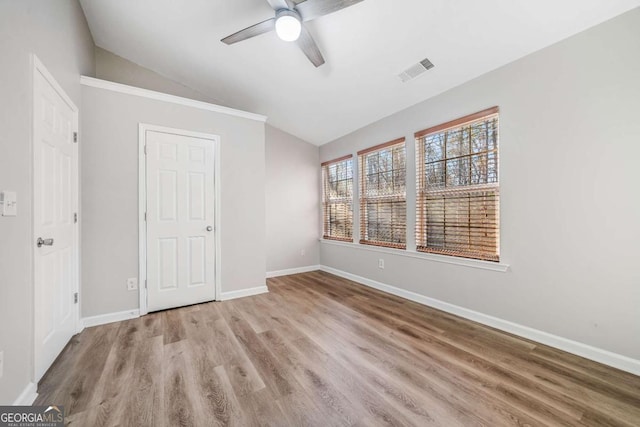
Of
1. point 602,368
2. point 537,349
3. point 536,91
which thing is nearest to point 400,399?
point 537,349

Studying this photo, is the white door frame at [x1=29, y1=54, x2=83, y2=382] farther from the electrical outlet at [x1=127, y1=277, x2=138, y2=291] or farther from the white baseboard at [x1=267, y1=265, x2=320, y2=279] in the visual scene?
the white baseboard at [x1=267, y1=265, x2=320, y2=279]

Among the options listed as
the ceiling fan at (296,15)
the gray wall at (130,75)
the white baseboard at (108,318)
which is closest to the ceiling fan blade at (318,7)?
the ceiling fan at (296,15)

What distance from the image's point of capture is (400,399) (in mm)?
1527

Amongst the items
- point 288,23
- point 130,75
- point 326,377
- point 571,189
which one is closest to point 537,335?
point 571,189

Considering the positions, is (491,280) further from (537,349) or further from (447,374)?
(447,374)

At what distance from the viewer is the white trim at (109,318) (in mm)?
2549

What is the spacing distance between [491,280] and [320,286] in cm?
228

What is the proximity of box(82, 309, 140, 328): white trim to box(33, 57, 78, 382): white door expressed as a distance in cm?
23

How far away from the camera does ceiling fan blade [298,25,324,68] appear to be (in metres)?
2.06

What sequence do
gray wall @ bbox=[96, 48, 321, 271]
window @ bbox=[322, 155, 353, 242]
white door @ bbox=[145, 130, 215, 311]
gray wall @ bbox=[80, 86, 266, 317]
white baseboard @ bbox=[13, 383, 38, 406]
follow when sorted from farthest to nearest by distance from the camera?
1. gray wall @ bbox=[96, 48, 321, 271]
2. window @ bbox=[322, 155, 353, 242]
3. white door @ bbox=[145, 130, 215, 311]
4. gray wall @ bbox=[80, 86, 266, 317]
5. white baseboard @ bbox=[13, 383, 38, 406]

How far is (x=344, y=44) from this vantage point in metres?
2.52

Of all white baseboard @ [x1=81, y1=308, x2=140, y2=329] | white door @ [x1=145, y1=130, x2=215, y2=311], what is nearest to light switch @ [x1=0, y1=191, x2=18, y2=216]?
white door @ [x1=145, y1=130, x2=215, y2=311]

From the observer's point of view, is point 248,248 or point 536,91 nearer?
point 536,91

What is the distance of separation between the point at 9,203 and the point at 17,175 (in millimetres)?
197
